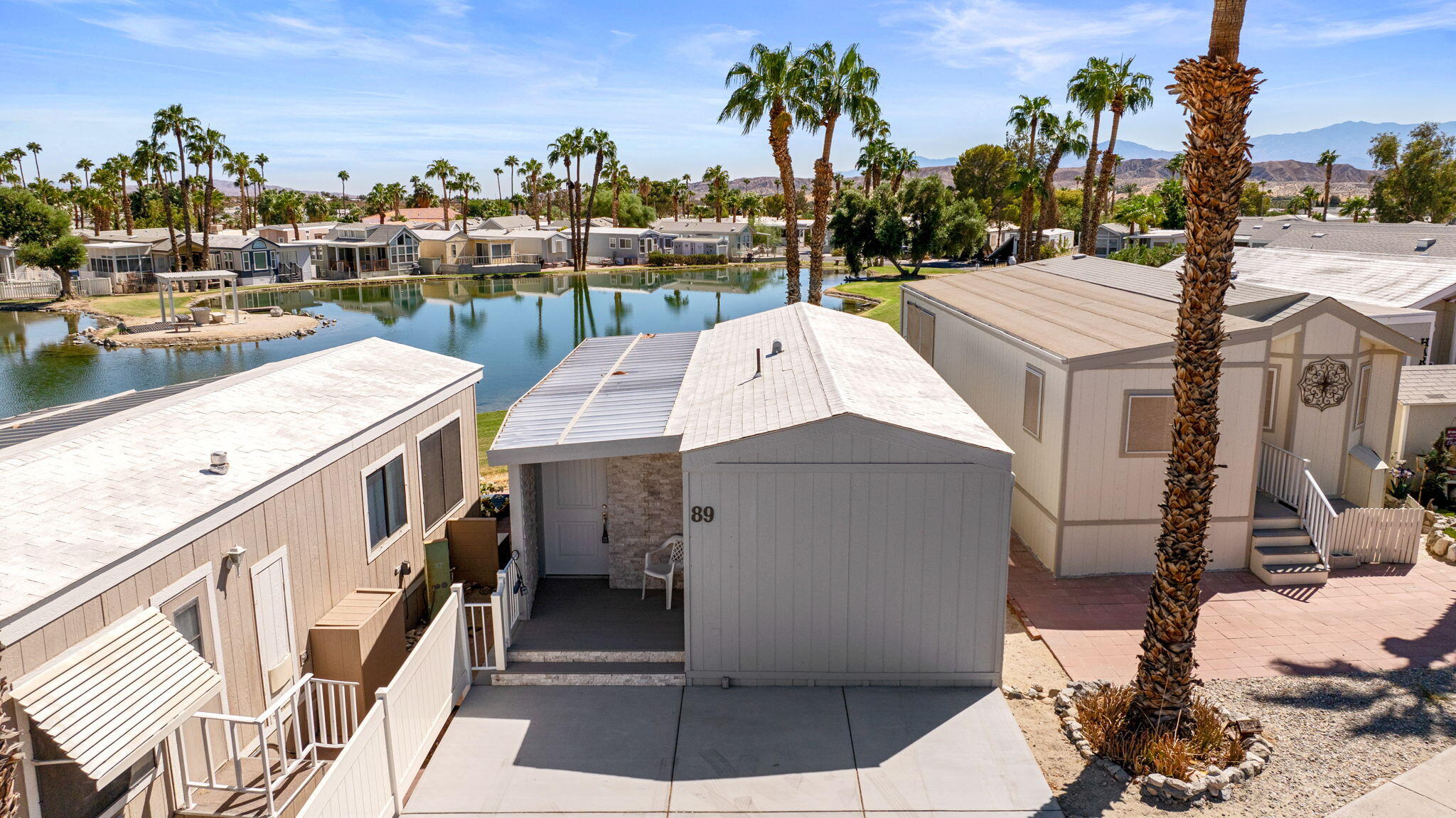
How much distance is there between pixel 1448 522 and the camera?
45.3 feet

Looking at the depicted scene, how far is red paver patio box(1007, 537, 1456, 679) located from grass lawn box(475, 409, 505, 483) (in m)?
8.48

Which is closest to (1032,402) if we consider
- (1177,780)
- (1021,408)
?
(1021,408)

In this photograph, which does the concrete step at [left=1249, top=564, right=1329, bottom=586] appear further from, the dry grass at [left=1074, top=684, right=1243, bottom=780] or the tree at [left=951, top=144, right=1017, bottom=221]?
the tree at [left=951, top=144, right=1017, bottom=221]

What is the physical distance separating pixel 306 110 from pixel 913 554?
7416 cm

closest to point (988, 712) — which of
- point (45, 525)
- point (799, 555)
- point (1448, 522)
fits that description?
point (799, 555)

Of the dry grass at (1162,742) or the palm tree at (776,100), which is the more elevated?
the palm tree at (776,100)

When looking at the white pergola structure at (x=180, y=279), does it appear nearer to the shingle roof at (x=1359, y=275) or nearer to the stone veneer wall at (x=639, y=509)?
the stone veneer wall at (x=639, y=509)

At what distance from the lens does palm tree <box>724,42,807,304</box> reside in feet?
90.8

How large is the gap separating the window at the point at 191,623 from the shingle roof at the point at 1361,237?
29.3 m

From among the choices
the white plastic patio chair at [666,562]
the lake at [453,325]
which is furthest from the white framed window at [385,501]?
the lake at [453,325]

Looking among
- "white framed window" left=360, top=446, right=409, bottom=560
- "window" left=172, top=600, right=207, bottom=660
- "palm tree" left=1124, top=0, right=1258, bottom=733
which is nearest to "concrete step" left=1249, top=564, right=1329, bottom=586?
"palm tree" left=1124, top=0, right=1258, bottom=733

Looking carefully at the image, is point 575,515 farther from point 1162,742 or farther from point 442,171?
point 442,171

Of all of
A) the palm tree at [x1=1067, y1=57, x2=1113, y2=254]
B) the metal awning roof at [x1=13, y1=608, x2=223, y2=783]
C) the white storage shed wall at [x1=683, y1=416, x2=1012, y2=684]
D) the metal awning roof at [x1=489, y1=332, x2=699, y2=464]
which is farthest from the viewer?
the palm tree at [x1=1067, y1=57, x2=1113, y2=254]

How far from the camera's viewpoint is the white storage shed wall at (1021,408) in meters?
12.2
